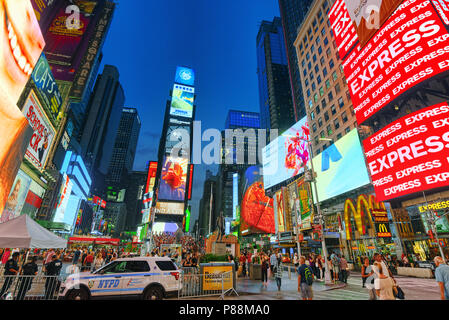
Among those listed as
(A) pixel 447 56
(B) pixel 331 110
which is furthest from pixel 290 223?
(A) pixel 447 56

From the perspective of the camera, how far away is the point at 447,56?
18828 millimetres

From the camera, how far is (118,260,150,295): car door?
8.64 metres

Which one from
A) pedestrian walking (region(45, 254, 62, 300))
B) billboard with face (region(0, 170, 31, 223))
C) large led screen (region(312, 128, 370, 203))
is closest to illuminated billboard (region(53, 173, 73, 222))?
billboard with face (region(0, 170, 31, 223))

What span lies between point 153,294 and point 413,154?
2467 centimetres

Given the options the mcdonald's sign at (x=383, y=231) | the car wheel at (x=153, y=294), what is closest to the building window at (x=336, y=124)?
the mcdonald's sign at (x=383, y=231)

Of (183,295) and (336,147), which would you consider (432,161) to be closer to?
(336,147)

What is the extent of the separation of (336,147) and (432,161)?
50.1ft

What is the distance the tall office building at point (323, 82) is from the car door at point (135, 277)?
34433 mm

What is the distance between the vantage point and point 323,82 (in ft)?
148

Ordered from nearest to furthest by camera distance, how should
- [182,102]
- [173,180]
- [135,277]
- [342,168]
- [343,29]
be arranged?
1. [135,277]
2. [342,168]
3. [343,29]
4. [173,180]
5. [182,102]

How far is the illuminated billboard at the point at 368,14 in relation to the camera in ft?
81.0

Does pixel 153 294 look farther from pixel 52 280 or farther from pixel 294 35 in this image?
pixel 294 35

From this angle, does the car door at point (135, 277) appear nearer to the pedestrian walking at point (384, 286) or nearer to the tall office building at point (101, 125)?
the pedestrian walking at point (384, 286)

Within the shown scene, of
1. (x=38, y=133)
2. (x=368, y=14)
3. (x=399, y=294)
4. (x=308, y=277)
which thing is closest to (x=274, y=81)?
(x=368, y=14)
